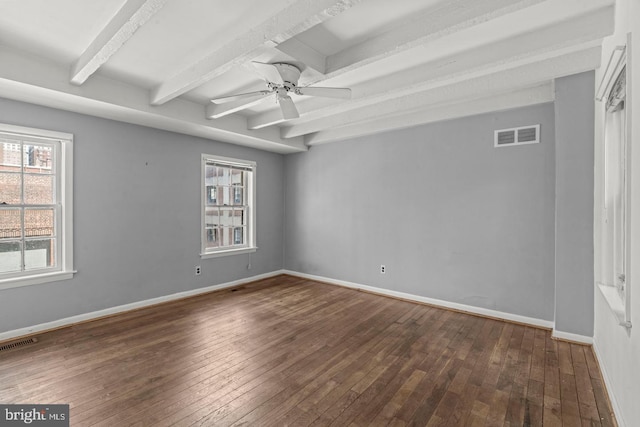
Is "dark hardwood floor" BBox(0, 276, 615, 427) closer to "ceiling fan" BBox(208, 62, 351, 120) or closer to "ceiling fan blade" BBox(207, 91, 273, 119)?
"ceiling fan" BBox(208, 62, 351, 120)

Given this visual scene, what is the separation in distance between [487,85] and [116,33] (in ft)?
11.4

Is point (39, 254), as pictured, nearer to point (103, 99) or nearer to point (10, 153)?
point (10, 153)

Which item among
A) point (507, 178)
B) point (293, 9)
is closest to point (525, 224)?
point (507, 178)

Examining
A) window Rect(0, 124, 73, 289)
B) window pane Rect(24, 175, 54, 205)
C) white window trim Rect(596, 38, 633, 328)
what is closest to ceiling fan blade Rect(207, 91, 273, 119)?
window Rect(0, 124, 73, 289)

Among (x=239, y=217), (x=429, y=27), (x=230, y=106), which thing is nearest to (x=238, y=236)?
(x=239, y=217)

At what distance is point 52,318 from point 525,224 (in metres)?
5.54

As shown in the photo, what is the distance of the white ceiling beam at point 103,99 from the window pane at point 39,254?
1543 millimetres

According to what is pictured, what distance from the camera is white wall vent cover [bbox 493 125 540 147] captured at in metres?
3.42

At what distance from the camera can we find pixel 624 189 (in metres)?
1.94

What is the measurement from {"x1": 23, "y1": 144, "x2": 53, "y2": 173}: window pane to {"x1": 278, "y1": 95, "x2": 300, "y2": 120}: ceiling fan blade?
276 centimetres

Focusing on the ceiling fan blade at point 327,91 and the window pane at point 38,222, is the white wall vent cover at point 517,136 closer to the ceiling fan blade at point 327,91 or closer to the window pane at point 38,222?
the ceiling fan blade at point 327,91

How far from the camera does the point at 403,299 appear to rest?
14.5 feet

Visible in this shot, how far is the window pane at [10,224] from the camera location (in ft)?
10.2

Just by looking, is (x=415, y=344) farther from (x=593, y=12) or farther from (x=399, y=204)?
(x=593, y=12)
